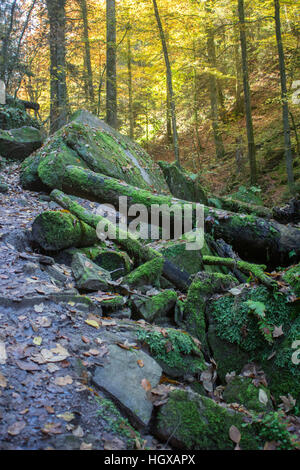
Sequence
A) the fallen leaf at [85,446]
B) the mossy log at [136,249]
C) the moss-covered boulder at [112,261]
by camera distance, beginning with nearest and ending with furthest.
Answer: the fallen leaf at [85,446] → the moss-covered boulder at [112,261] → the mossy log at [136,249]

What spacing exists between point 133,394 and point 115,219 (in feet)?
16.1

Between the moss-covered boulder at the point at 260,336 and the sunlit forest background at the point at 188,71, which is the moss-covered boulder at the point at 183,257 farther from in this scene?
the sunlit forest background at the point at 188,71

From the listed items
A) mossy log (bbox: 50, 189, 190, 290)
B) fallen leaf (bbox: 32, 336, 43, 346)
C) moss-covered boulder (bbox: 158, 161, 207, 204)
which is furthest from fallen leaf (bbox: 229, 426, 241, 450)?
moss-covered boulder (bbox: 158, 161, 207, 204)

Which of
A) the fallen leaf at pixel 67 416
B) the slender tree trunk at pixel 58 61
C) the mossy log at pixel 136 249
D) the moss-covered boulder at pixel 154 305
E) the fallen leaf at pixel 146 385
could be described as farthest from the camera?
the slender tree trunk at pixel 58 61

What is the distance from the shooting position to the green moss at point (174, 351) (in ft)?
11.0

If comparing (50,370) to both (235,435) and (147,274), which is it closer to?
(235,435)

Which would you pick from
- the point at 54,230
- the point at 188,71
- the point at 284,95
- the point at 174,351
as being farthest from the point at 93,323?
the point at 188,71

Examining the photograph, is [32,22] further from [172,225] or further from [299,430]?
[299,430]

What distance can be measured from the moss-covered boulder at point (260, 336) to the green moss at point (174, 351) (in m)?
0.45

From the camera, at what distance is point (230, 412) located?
279 centimetres

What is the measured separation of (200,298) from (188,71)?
15.3 meters

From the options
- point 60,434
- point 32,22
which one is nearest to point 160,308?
point 60,434

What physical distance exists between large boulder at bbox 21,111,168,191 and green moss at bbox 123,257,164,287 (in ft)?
12.4

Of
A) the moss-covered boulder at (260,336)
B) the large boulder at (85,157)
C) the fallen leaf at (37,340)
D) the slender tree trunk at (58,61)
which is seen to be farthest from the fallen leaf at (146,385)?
the slender tree trunk at (58,61)
